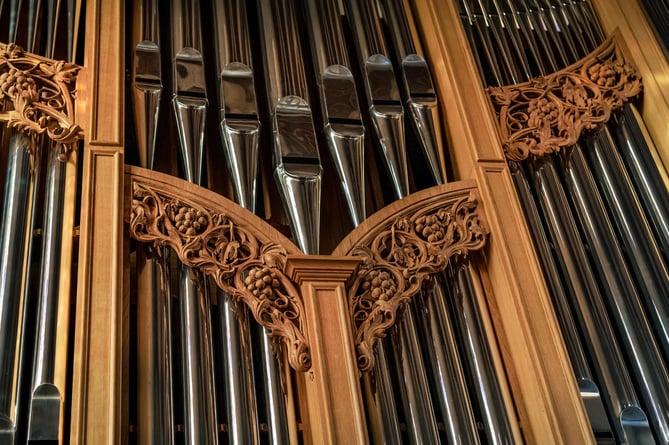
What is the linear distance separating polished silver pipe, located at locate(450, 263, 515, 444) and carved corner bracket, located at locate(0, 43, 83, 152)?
2348 millimetres

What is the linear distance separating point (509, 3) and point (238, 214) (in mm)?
3080

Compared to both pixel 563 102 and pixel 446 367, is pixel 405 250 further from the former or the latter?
pixel 563 102

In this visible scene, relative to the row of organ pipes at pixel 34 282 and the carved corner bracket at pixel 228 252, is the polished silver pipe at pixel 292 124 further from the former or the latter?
the row of organ pipes at pixel 34 282

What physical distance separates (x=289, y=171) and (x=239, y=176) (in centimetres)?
29

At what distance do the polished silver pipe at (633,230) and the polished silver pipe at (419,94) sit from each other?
1.02m

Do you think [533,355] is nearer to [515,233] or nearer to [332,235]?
[515,233]

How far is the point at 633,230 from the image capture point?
5355 millimetres

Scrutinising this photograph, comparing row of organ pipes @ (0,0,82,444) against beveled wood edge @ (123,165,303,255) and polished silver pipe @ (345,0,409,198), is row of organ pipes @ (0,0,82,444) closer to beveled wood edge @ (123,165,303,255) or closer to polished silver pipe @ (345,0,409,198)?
beveled wood edge @ (123,165,303,255)

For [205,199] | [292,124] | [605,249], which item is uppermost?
[292,124]

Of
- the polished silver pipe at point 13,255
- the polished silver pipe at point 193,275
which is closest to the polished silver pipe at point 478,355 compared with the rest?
the polished silver pipe at point 193,275

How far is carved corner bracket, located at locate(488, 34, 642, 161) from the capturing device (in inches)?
228

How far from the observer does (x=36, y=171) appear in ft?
16.4

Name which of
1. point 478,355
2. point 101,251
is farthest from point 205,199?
point 478,355

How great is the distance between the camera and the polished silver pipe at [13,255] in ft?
13.4
